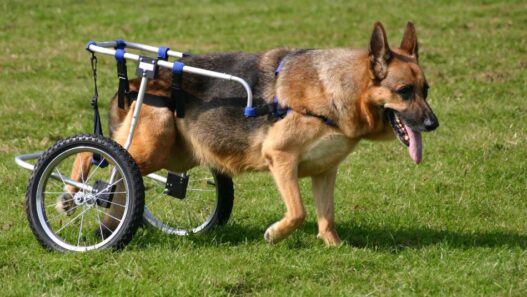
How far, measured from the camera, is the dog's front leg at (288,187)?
254 inches

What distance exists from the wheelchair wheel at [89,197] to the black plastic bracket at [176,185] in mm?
490

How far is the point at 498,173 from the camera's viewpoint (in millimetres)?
8750

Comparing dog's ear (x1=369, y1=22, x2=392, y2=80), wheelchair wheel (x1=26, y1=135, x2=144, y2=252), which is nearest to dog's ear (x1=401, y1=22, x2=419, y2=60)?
dog's ear (x1=369, y1=22, x2=392, y2=80)

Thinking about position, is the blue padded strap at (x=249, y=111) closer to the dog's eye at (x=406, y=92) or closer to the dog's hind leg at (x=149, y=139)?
the dog's hind leg at (x=149, y=139)

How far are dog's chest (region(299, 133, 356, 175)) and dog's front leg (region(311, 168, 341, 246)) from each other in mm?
366

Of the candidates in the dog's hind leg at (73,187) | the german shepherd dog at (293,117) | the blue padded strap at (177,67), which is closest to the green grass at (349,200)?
the dog's hind leg at (73,187)

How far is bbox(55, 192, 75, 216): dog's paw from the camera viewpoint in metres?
6.82

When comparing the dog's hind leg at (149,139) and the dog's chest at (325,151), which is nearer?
the dog's chest at (325,151)

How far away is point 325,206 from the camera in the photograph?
6969 mm

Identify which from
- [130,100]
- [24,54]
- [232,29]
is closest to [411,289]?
[130,100]

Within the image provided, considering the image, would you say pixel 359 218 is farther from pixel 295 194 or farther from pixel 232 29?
pixel 232 29

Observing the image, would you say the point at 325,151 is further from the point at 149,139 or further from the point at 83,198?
the point at 83,198

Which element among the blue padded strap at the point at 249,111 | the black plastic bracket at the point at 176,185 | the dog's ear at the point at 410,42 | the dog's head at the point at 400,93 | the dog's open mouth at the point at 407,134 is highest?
the dog's ear at the point at 410,42

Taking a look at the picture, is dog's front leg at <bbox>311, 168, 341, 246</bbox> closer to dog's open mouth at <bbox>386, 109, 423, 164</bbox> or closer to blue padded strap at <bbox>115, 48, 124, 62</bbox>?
dog's open mouth at <bbox>386, 109, 423, 164</bbox>
